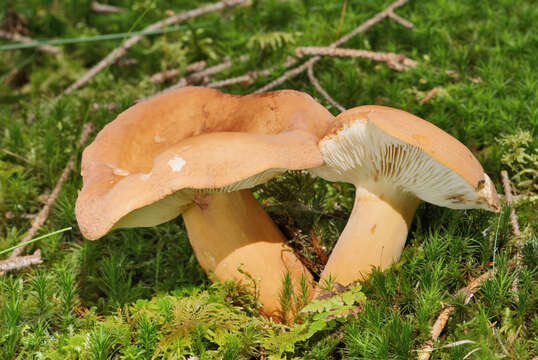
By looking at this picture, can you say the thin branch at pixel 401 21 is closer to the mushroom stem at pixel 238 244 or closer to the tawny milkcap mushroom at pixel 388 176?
the tawny milkcap mushroom at pixel 388 176

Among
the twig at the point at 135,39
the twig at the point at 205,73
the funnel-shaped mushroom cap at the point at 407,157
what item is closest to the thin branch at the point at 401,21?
the twig at the point at 205,73

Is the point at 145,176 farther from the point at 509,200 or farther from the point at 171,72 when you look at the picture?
the point at 171,72

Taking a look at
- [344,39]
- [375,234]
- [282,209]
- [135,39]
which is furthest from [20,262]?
[344,39]

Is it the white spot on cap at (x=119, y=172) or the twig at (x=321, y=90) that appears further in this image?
the twig at (x=321, y=90)

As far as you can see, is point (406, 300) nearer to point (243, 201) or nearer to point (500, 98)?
point (243, 201)

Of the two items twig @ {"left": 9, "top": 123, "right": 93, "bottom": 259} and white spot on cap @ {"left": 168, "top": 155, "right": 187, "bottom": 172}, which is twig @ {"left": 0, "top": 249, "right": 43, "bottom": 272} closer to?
twig @ {"left": 9, "top": 123, "right": 93, "bottom": 259}

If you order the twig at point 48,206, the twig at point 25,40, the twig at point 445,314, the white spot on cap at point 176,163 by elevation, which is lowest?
the twig at point 48,206
